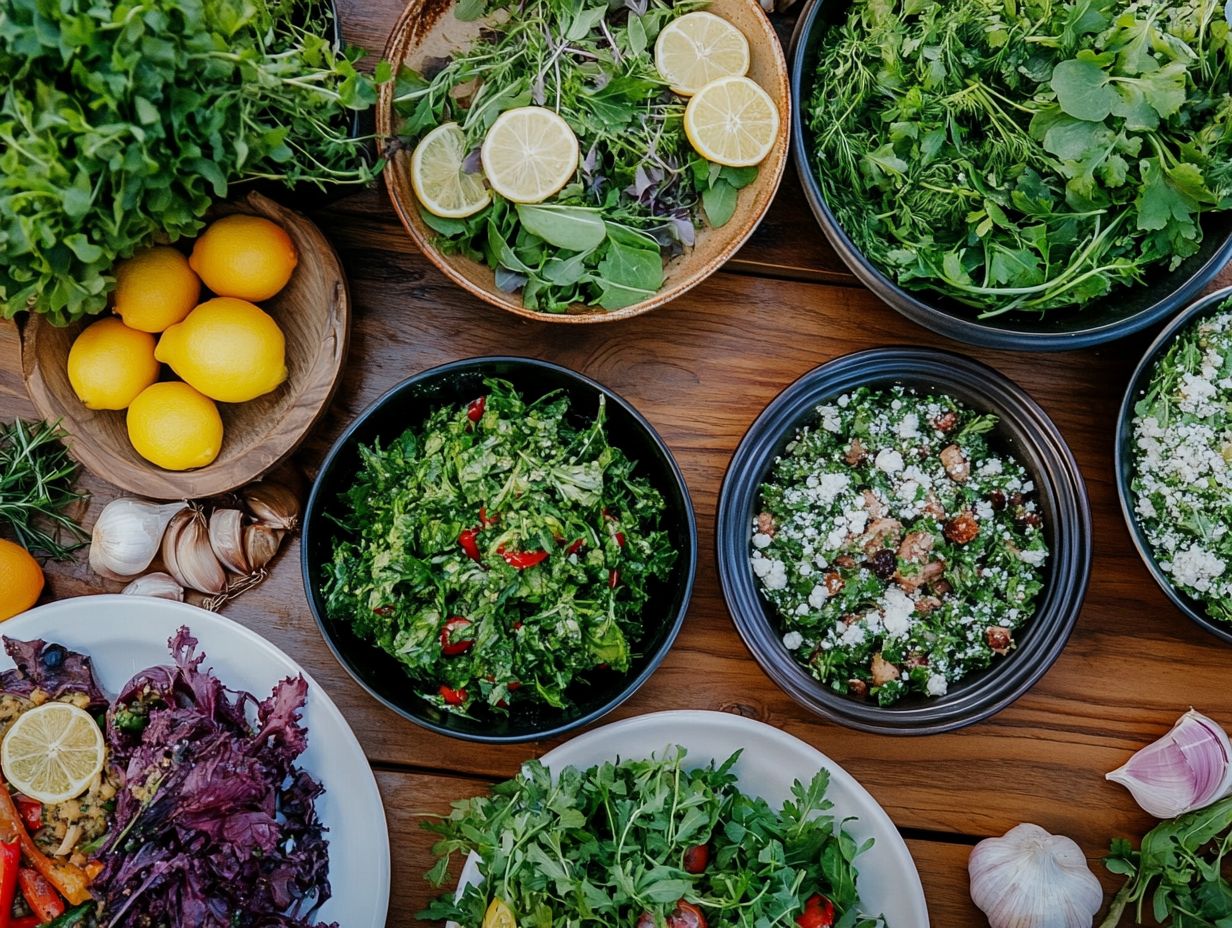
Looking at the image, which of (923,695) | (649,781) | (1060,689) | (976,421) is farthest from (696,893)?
(976,421)

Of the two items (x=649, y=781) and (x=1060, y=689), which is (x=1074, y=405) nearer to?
(x=1060, y=689)

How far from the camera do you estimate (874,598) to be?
1.79 metres

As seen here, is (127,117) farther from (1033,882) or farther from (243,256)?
(1033,882)

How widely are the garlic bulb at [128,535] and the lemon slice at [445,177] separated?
2.47 ft

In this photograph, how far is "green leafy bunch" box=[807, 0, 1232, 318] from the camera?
154 centimetres

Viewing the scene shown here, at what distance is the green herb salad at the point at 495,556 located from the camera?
64.4 inches

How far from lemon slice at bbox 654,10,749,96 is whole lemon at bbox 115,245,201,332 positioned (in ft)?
2.92

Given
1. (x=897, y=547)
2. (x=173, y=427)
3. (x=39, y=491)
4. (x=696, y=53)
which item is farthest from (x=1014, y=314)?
(x=39, y=491)

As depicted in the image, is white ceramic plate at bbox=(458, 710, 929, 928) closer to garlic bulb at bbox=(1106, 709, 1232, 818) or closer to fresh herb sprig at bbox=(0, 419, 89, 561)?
garlic bulb at bbox=(1106, 709, 1232, 818)

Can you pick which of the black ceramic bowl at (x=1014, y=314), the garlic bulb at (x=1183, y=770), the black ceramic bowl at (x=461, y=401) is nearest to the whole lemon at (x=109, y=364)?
the black ceramic bowl at (x=461, y=401)

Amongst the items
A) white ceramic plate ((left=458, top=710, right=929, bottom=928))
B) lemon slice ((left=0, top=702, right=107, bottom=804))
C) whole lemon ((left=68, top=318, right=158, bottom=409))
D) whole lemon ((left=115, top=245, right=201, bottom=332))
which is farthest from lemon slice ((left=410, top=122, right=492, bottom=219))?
lemon slice ((left=0, top=702, right=107, bottom=804))

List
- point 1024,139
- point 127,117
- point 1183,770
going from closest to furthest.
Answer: point 127,117 → point 1024,139 → point 1183,770

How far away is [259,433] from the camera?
1786 mm

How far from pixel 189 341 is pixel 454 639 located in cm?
66
